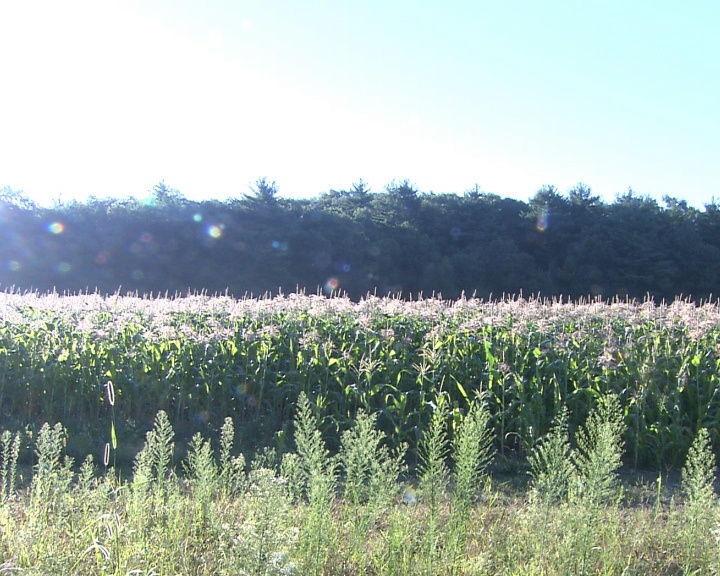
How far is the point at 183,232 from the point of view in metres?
31.6

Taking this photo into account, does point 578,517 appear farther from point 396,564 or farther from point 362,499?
point 362,499

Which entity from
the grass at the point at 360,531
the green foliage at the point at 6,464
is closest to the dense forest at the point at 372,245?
the green foliage at the point at 6,464

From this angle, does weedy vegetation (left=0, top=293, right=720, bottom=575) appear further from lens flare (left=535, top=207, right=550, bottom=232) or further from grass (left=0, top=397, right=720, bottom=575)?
lens flare (left=535, top=207, right=550, bottom=232)

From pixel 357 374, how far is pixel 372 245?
Result: 27929 millimetres

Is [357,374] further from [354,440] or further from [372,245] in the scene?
[372,245]

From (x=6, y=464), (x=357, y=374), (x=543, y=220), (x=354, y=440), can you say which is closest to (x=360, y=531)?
(x=354, y=440)

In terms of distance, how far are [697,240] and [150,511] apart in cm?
3865

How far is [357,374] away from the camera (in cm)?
619

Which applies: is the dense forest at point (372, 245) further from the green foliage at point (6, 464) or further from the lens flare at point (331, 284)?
the green foliage at point (6, 464)

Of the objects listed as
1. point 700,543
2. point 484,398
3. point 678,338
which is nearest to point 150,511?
point 700,543

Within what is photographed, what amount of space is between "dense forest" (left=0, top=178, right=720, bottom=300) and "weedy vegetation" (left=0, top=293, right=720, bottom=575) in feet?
70.1

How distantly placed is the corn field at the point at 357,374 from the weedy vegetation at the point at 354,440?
27mm

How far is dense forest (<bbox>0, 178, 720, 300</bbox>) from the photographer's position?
98.4 ft

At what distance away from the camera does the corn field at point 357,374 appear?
5578mm
